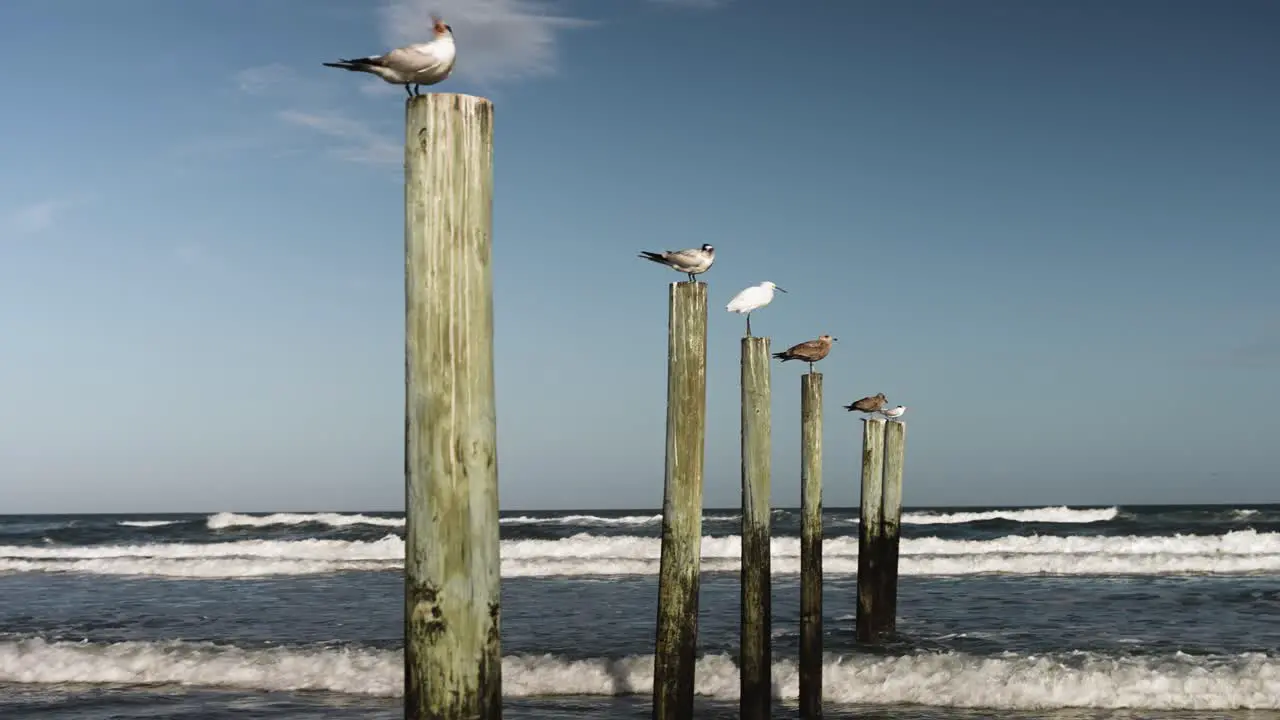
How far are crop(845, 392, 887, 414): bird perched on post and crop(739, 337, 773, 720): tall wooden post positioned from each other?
6908 millimetres

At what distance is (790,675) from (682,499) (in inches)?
213

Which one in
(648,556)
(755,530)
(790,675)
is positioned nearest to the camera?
(755,530)

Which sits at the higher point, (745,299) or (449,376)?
(745,299)

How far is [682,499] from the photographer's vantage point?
8438 millimetres

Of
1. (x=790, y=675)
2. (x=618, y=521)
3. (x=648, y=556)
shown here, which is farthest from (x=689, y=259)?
(x=618, y=521)

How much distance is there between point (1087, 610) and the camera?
19125mm

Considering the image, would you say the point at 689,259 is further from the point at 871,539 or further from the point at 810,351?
the point at 871,539

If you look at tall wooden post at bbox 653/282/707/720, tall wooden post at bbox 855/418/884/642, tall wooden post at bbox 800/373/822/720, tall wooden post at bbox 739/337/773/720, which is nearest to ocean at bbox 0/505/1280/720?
tall wooden post at bbox 855/418/884/642

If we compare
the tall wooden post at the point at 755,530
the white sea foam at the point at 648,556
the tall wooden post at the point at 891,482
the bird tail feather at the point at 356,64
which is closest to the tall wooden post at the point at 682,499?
the tall wooden post at the point at 755,530

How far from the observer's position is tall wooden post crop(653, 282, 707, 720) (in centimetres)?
830

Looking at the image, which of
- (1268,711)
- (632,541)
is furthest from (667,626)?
(632,541)

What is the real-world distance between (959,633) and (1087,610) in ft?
13.1

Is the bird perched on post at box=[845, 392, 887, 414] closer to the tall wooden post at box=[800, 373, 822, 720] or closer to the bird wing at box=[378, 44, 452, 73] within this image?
the tall wooden post at box=[800, 373, 822, 720]

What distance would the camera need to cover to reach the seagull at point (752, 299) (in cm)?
1213
